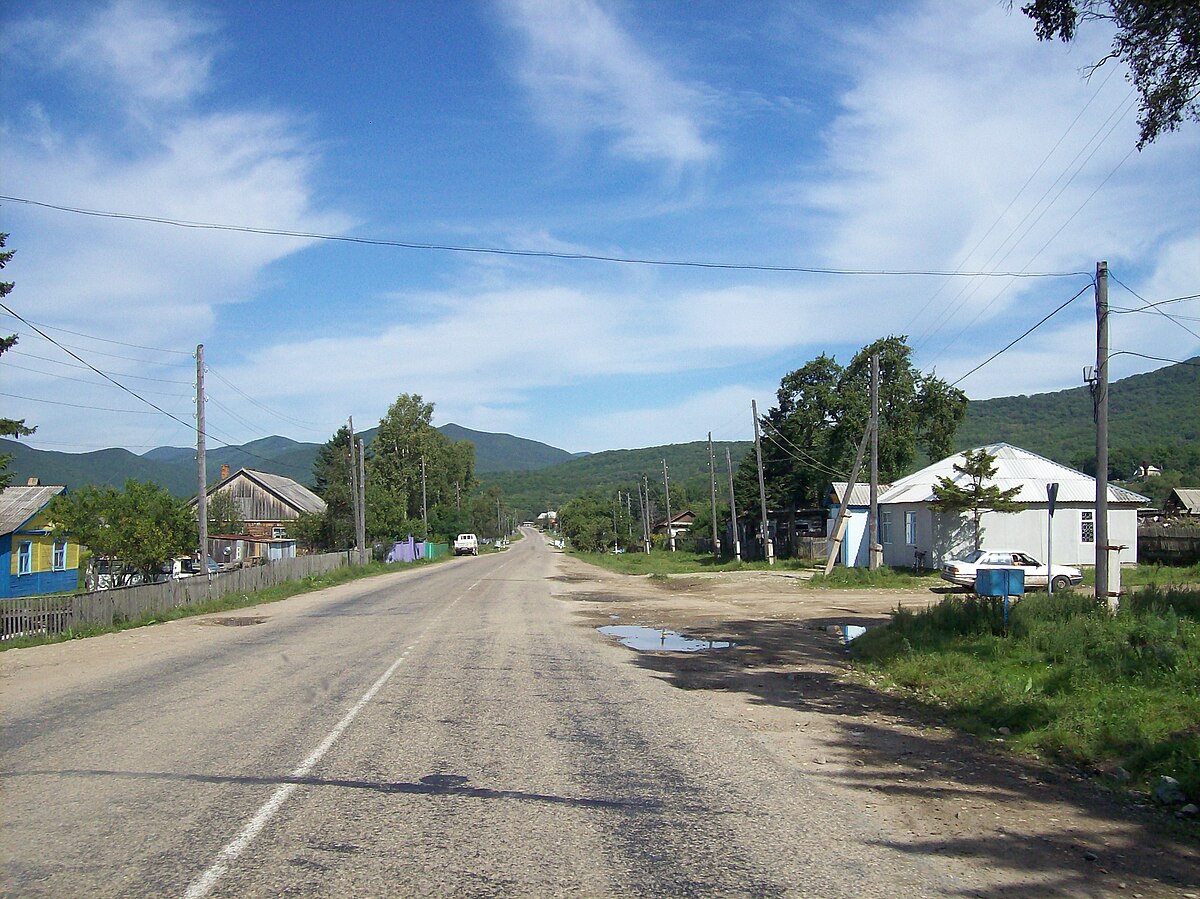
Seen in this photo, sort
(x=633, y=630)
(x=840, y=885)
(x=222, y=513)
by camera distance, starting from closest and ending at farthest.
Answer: (x=840, y=885), (x=633, y=630), (x=222, y=513)

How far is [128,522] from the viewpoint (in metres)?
28.9

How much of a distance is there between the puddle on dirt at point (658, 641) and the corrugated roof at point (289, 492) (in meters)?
57.2

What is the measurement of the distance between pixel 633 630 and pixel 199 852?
15.1m

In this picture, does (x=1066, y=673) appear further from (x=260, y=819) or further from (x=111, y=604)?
(x=111, y=604)

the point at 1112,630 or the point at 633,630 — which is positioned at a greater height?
the point at 1112,630

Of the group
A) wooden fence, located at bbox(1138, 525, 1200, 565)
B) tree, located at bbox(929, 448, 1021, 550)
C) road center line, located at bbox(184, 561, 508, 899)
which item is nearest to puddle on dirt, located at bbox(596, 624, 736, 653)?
road center line, located at bbox(184, 561, 508, 899)

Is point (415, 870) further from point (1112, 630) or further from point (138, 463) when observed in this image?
point (138, 463)

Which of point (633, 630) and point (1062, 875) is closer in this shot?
point (1062, 875)

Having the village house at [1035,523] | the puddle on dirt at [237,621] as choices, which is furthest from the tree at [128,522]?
the village house at [1035,523]

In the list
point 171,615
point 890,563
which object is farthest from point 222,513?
point 890,563

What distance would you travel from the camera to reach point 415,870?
5.18 m

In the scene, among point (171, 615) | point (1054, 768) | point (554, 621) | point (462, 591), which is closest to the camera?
point (1054, 768)

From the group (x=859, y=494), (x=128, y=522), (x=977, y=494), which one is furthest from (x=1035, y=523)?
(x=128, y=522)

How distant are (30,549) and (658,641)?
31.8 meters
